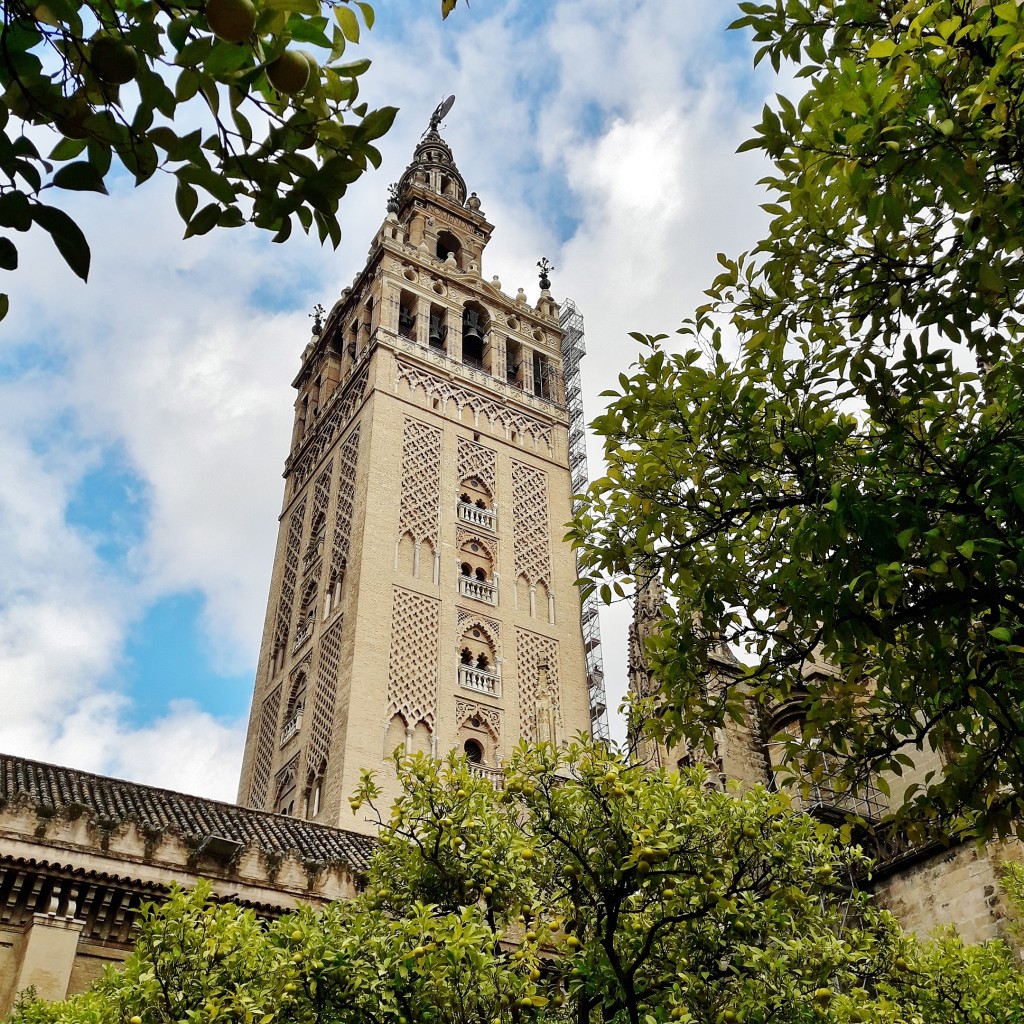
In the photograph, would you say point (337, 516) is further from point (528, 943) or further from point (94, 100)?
point (94, 100)

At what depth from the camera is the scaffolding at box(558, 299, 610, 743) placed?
32656 mm

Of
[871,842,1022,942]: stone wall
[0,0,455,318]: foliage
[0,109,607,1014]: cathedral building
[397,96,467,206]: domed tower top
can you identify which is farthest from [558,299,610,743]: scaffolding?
[0,0,455,318]: foliage

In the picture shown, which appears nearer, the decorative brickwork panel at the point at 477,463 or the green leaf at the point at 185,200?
the green leaf at the point at 185,200

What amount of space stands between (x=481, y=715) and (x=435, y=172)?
25.0 meters

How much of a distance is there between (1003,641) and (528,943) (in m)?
4.39

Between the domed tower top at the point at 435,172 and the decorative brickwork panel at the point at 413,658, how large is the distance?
19.9m

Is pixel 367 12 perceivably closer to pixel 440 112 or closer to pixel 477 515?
pixel 477 515

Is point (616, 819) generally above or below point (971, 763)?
above

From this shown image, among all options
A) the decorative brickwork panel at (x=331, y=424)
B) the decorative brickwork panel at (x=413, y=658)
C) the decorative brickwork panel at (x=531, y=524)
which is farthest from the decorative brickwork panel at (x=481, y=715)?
the decorative brickwork panel at (x=331, y=424)

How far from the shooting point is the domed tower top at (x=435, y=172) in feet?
132

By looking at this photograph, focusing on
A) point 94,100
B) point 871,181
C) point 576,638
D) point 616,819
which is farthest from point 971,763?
point 576,638

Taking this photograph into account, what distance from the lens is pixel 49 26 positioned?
2.03 meters

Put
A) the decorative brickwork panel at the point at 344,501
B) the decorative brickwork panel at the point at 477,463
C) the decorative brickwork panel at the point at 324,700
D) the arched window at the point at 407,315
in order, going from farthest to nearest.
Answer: the arched window at the point at 407,315, the decorative brickwork panel at the point at 477,463, the decorative brickwork panel at the point at 344,501, the decorative brickwork panel at the point at 324,700

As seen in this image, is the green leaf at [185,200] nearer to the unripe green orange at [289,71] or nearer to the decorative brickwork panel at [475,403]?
the unripe green orange at [289,71]
